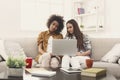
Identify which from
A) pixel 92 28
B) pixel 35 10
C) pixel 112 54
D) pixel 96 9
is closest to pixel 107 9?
pixel 96 9

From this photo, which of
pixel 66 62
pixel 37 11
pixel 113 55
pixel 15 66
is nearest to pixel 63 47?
pixel 66 62

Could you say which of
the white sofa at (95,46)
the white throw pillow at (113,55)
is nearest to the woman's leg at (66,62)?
the white throw pillow at (113,55)

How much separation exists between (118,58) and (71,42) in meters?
0.96

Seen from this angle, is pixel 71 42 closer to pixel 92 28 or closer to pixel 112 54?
pixel 112 54

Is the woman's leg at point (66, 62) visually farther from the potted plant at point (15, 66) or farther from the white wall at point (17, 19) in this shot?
the white wall at point (17, 19)

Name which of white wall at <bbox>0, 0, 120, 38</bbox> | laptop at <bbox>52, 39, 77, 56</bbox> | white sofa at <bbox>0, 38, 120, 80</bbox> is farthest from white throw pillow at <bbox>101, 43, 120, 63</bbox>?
laptop at <bbox>52, 39, 77, 56</bbox>

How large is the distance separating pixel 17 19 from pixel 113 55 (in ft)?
6.74

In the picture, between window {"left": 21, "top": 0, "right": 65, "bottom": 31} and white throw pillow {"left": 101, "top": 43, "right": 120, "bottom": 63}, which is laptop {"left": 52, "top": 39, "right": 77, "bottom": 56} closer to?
white throw pillow {"left": 101, "top": 43, "right": 120, "bottom": 63}

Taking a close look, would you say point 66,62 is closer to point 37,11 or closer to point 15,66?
point 15,66

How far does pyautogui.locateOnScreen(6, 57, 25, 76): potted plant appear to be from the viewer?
5.65ft

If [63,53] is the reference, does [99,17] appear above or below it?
above

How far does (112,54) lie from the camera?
309 cm

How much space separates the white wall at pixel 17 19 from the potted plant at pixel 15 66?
2.39 metres

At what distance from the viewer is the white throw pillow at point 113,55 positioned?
9.97 feet
